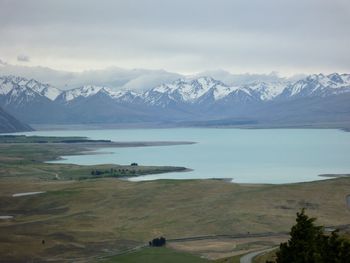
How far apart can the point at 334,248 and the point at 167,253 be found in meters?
42.0

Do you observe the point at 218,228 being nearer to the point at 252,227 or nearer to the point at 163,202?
the point at 252,227

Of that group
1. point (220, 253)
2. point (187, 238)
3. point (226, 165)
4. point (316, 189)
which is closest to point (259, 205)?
point (316, 189)

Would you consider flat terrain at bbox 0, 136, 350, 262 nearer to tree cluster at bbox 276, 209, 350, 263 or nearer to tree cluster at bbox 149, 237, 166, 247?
tree cluster at bbox 149, 237, 166, 247

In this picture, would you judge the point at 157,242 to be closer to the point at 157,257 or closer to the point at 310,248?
the point at 157,257

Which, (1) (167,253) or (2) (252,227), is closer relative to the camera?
(1) (167,253)

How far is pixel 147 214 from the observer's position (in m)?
108

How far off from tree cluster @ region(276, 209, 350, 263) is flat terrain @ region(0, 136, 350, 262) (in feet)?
120

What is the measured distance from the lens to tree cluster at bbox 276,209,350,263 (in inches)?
1604

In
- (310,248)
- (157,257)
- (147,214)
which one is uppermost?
(310,248)

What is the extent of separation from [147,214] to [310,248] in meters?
68.6

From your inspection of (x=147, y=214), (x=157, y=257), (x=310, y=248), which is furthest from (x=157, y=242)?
(x=310, y=248)

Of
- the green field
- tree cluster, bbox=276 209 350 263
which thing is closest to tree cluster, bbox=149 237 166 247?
the green field

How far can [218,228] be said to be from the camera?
9750cm

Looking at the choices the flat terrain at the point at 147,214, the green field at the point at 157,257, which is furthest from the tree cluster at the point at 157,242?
the green field at the point at 157,257
